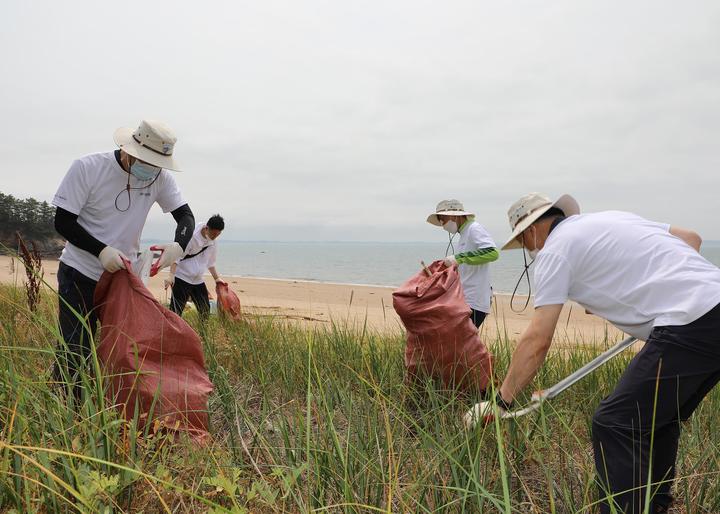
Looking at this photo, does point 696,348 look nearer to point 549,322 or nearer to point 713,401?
point 549,322

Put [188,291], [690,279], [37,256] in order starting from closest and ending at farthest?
[690,279], [37,256], [188,291]

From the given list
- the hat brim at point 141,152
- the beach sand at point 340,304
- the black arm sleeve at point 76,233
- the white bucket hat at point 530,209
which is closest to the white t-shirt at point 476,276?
the white bucket hat at point 530,209

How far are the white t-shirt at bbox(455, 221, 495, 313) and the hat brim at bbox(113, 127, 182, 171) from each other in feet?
8.32

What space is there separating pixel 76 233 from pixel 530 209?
7.30 ft

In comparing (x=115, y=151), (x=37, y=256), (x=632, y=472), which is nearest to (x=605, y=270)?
(x=632, y=472)

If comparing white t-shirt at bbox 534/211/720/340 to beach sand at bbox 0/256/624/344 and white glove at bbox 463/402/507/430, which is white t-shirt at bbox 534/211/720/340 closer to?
white glove at bbox 463/402/507/430

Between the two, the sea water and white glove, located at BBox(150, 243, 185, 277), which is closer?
A: white glove, located at BBox(150, 243, 185, 277)

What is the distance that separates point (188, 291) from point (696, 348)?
4.59 meters

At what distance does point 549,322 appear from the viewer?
1782 millimetres

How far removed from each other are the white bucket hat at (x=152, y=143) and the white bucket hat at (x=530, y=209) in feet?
5.91

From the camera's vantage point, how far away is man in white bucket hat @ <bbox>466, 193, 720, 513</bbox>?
1.62 metres

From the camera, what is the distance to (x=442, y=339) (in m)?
2.66

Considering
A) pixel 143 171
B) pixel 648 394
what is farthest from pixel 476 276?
pixel 143 171

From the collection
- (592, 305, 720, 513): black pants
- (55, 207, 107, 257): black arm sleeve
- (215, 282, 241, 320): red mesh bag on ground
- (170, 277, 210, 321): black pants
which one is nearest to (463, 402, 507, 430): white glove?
(592, 305, 720, 513): black pants
